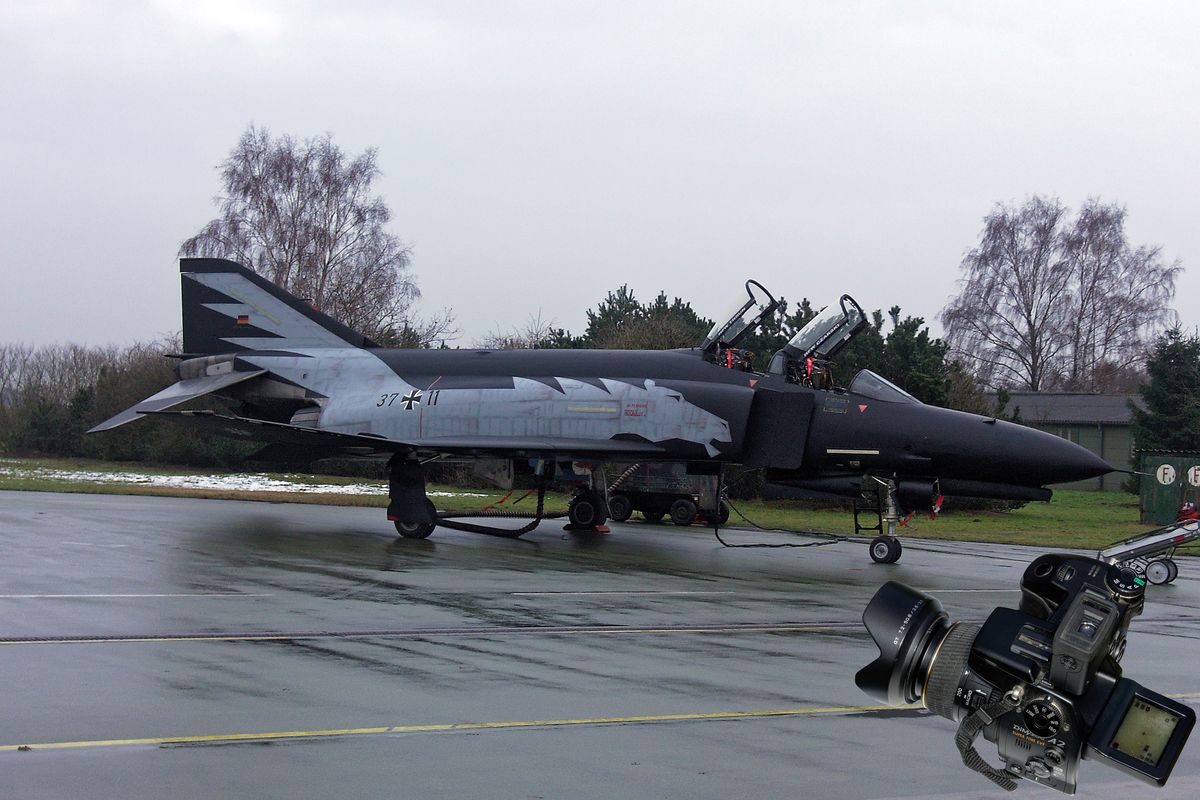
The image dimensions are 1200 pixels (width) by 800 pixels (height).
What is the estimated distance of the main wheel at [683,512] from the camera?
2355 centimetres

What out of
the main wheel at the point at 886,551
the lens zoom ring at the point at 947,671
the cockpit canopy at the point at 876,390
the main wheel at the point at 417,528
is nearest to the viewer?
the lens zoom ring at the point at 947,671

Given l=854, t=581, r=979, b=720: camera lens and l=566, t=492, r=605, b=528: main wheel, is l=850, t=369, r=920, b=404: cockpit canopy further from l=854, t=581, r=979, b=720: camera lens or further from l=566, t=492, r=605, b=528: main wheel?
l=854, t=581, r=979, b=720: camera lens

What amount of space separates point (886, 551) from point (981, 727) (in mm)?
13924

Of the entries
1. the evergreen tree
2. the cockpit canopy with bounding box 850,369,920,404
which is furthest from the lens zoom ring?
the evergreen tree

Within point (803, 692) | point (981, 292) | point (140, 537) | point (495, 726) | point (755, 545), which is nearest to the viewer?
point (495, 726)

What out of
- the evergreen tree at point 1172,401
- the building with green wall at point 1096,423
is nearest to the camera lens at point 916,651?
the evergreen tree at point 1172,401

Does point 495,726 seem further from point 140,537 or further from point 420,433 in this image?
point 420,433

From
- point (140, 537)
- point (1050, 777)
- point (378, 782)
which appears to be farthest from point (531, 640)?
point (140, 537)

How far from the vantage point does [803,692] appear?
291 inches

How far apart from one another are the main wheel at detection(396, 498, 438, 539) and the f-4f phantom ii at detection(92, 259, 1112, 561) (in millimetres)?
21

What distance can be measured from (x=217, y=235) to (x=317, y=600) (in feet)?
145

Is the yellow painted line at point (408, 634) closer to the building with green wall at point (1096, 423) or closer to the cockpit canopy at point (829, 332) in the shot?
the cockpit canopy at point (829, 332)

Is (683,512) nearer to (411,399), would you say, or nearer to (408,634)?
(411,399)

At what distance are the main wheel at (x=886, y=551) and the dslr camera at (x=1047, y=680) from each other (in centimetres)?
1370
